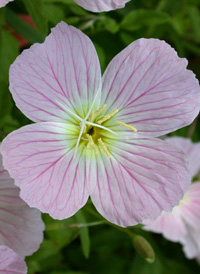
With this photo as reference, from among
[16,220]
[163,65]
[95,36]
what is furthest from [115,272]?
[163,65]

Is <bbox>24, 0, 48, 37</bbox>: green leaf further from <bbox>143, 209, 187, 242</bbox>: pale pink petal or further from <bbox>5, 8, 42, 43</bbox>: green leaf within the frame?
<bbox>143, 209, 187, 242</bbox>: pale pink petal

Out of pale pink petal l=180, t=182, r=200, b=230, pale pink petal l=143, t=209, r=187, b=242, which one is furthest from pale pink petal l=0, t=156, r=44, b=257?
pale pink petal l=180, t=182, r=200, b=230

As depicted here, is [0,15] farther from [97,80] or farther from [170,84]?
[170,84]

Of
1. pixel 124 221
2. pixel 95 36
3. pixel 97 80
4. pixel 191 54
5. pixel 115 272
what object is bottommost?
pixel 115 272

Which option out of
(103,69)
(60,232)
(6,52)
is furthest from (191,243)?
(6,52)

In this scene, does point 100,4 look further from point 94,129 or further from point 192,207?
point 192,207

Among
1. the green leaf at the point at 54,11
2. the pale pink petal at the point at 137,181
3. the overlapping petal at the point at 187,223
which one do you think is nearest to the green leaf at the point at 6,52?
the green leaf at the point at 54,11

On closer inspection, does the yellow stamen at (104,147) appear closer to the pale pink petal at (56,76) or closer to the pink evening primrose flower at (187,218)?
the pale pink petal at (56,76)
